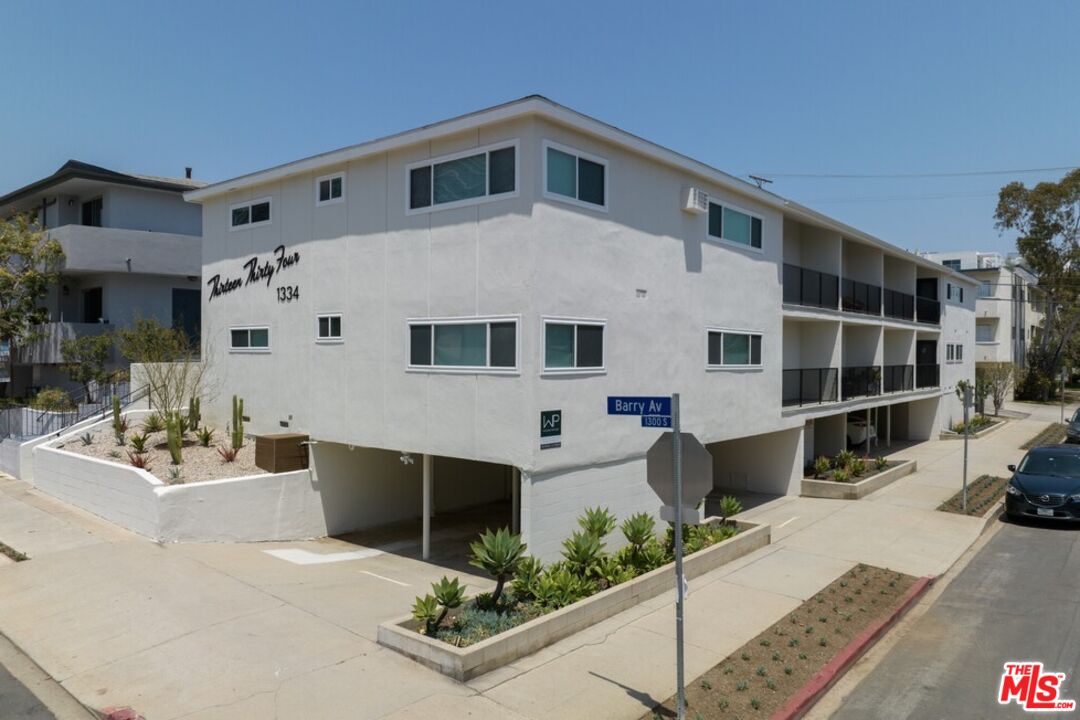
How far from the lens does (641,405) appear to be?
7145mm

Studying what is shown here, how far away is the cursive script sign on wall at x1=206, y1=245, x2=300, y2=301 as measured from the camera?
16172 mm

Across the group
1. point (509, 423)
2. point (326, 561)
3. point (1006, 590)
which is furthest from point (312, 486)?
point (1006, 590)

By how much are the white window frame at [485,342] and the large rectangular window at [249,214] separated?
6133mm

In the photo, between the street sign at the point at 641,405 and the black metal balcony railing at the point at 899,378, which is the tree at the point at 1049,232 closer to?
the black metal balcony railing at the point at 899,378

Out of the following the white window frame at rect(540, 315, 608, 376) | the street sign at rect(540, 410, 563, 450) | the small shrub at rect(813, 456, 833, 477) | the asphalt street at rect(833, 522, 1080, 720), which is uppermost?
the white window frame at rect(540, 315, 608, 376)

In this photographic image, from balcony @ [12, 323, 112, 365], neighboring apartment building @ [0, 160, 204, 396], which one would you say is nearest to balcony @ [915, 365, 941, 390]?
neighboring apartment building @ [0, 160, 204, 396]

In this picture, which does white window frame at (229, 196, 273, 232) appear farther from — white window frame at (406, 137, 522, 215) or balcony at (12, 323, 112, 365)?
balcony at (12, 323, 112, 365)

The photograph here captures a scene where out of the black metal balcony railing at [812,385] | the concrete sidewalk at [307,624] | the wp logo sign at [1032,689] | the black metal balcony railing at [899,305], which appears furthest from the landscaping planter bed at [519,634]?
the black metal balcony railing at [899,305]

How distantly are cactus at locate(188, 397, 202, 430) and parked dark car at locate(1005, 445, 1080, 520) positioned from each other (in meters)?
19.6

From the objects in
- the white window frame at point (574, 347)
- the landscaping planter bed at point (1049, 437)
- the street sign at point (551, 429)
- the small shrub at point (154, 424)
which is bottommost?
the landscaping planter bed at point (1049, 437)

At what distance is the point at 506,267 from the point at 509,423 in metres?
2.57

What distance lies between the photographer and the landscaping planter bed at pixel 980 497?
16722 mm

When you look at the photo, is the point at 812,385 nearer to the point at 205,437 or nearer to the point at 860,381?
the point at 860,381

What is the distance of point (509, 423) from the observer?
11594mm
